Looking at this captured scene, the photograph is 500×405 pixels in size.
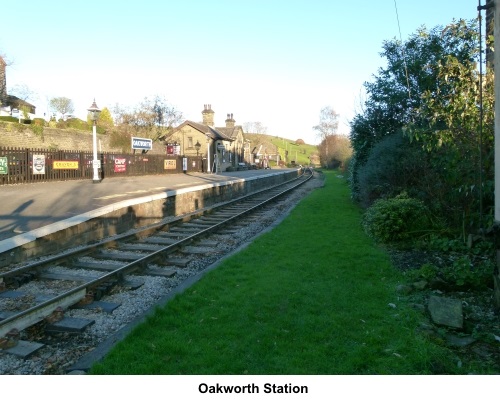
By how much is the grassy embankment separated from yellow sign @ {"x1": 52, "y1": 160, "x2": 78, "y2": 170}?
15.5 meters

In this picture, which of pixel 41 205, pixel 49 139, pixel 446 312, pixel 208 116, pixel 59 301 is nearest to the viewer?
pixel 446 312

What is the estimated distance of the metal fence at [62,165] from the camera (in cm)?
1734

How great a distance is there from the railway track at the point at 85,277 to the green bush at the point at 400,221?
339 cm

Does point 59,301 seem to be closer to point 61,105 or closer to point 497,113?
point 497,113

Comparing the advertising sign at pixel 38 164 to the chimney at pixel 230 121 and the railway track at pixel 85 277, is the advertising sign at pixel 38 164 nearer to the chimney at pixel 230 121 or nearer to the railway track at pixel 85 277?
the railway track at pixel 85 277

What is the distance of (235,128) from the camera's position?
63.2 m

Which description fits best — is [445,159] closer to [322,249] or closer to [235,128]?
[322,249]

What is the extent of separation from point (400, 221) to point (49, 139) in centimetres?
2822

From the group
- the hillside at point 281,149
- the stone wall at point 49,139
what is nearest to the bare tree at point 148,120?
the stone wall at point 49,139

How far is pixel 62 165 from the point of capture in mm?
20312

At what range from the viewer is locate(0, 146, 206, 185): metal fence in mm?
17344

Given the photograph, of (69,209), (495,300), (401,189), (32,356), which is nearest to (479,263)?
(495,300)

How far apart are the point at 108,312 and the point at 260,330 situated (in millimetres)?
2089

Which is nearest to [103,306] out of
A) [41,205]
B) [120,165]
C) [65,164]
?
[41,205]
